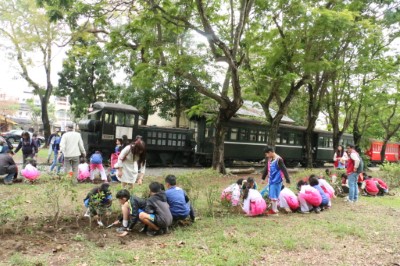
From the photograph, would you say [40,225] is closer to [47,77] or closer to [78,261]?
[78,261]

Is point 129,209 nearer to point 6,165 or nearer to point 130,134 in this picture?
point 6,165

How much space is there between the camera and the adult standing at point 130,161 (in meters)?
8.39

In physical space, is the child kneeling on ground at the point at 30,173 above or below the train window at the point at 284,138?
below

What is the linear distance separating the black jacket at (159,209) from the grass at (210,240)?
24 cm

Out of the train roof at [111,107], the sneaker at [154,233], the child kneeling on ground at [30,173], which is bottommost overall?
the sneaker at [154,233]

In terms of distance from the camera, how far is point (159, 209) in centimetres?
552

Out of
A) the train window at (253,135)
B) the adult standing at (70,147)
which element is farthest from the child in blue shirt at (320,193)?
the train window at (253,135)

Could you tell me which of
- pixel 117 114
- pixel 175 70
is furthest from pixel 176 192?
pixel 117 114

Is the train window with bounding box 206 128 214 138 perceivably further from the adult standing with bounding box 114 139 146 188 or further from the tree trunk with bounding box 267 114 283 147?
the adult standing with bounding box 114 139 146 188

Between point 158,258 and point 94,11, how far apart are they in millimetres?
6814

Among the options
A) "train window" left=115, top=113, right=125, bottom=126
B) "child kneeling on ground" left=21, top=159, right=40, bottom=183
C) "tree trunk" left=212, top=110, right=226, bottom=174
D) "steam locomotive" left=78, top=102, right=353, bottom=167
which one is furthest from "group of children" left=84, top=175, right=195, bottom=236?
"train window" left=115, top=113, right=125, bottom=126

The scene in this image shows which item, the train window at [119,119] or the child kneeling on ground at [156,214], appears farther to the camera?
the train window at [119,119]

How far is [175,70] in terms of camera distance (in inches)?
452

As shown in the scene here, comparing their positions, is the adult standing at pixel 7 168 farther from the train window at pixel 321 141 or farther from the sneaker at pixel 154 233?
the train window at pixel 321 141
